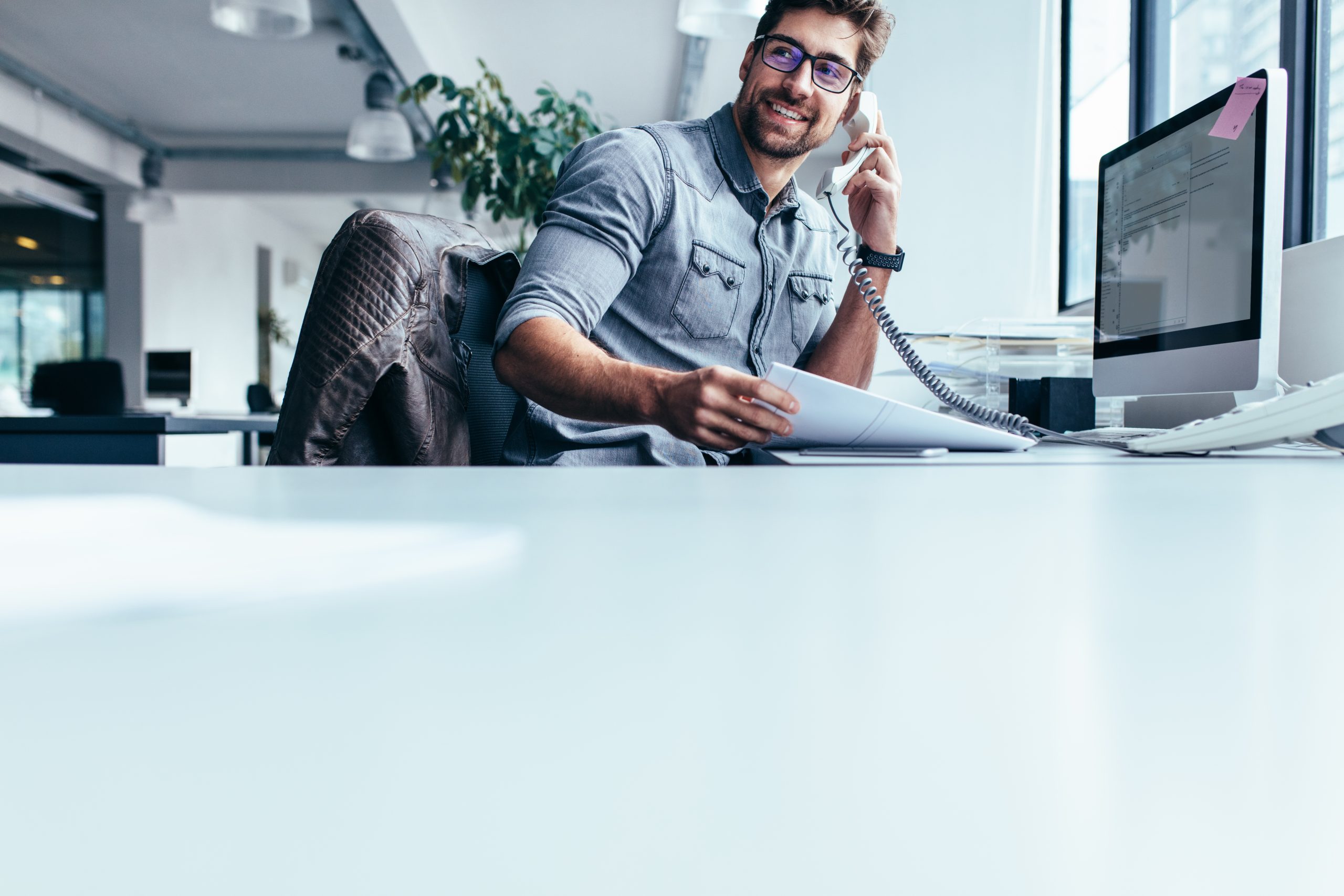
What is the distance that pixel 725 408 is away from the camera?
0.90 metres

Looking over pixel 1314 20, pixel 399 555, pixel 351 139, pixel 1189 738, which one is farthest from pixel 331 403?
pixel 351 139

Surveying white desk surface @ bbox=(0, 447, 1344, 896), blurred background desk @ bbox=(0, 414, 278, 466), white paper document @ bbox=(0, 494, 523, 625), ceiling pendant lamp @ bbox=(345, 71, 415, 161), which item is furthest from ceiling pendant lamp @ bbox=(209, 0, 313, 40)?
white desk surface @ bbox=(0, 447, 1344, 896)

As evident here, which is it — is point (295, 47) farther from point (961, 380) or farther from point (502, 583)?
point (502, 583)

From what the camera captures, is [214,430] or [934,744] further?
[214,430]

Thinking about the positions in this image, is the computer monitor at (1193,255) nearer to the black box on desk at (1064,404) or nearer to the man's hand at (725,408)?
the black box on desk at (1064,404)

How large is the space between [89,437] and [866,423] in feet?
5.39

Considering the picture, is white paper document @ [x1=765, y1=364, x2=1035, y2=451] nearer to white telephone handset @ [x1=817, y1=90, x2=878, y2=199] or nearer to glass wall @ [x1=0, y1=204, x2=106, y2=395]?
white telephone handset @ [x1=817, y1=90, x2=878, y2=199]

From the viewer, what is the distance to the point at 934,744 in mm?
122

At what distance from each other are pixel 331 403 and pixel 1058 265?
9.63 ft

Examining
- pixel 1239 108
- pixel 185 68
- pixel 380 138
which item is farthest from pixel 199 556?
pixel 185 68

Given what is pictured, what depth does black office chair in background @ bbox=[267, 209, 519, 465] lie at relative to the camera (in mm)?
1111

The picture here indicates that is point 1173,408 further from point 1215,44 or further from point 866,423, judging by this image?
point 1215,44

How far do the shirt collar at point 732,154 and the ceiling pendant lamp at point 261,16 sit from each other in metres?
2.75

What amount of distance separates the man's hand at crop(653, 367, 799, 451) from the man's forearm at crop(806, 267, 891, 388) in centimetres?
79
